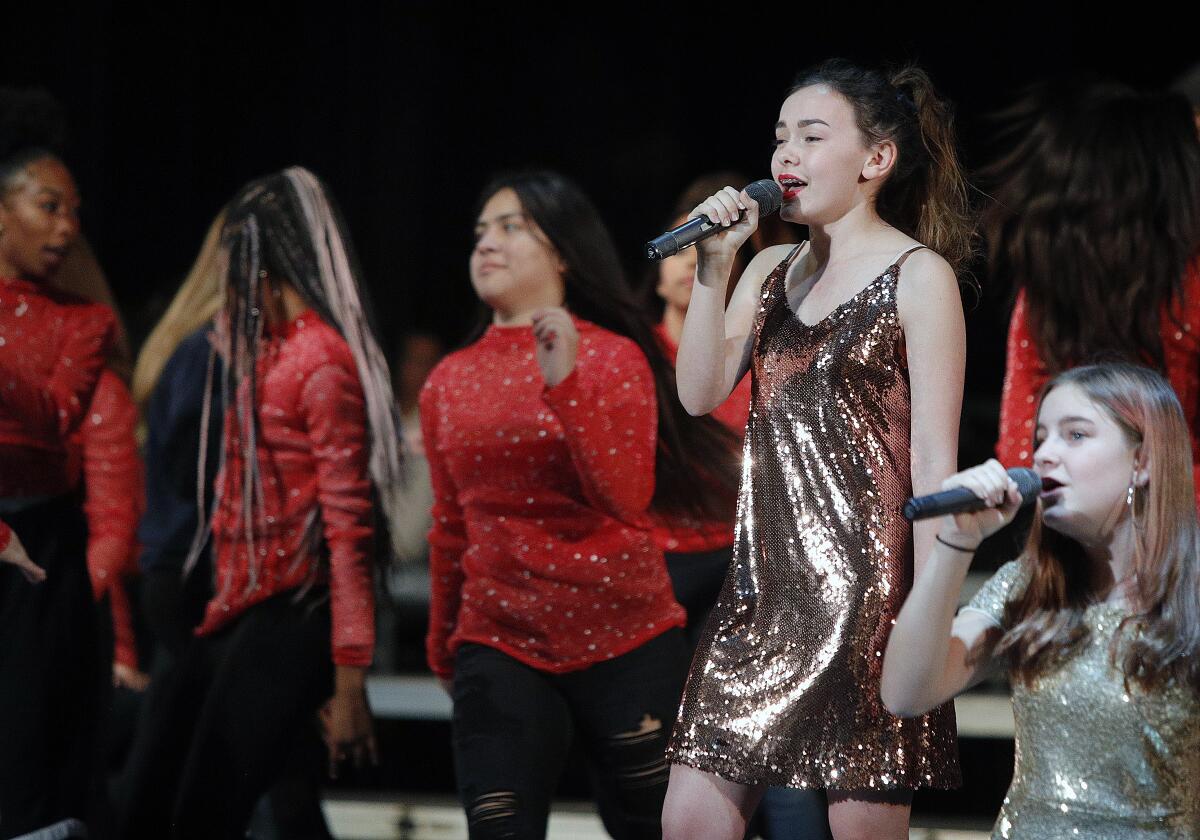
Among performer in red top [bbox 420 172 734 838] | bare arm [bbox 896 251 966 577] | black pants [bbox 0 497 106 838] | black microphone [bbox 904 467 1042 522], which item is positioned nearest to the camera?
black microphone [bbox 904 467 1042 522]

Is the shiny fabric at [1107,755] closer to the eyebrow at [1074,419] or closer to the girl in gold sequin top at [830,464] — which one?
the girl in gold sequin top at [830,464]

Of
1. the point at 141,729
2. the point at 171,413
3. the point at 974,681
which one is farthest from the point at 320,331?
the point at 974,681

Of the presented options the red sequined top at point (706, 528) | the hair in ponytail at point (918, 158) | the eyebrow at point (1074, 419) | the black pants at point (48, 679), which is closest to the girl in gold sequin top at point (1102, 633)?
the eyebrow at point (1074, 419)

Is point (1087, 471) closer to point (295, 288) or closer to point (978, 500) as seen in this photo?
point (978, 500)

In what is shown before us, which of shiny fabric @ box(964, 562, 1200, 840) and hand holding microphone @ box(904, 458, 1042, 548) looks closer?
hand holding microphone @ box(904, 458, 1042, 548)

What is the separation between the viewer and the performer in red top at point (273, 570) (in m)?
2.84

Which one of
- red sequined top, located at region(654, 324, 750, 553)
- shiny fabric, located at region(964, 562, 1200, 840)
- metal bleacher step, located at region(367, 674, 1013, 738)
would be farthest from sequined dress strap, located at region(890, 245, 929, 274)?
metal bleacher step, located at region(367, 674, 1013, 738)

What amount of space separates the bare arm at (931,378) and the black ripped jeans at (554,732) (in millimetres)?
897

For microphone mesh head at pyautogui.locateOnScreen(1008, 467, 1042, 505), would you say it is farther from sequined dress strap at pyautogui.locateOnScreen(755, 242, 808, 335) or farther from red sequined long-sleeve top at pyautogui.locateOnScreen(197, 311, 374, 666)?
red sequined long-sleeve top at pyautogui.locateOnScreen(197, 311, 374, 666)

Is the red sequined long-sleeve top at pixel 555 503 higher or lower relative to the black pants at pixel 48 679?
higher

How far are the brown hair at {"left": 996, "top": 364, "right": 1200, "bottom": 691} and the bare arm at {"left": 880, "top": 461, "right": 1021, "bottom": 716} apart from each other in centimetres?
10

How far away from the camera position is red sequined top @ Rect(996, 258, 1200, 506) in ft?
8.78

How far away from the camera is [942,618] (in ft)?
5.90

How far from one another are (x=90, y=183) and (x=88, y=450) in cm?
243
